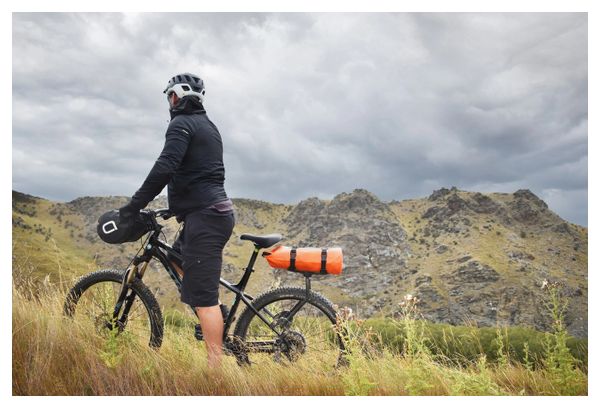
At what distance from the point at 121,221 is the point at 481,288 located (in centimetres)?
13645

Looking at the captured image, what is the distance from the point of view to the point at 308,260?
14.0 ft

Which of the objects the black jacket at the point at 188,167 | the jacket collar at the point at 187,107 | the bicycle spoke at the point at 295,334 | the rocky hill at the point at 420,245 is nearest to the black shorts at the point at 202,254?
the black jacket at the point at 188,167

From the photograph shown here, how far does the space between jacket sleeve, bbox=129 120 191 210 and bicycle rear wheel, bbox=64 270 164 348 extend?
1.05 m

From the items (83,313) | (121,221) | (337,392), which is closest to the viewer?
(337,392)

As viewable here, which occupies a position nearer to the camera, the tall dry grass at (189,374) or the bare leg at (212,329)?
the tall dry grass at (189,374)

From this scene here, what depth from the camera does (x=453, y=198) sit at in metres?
177

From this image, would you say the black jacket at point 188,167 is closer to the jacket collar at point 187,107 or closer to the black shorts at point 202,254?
the jacket collar at point 187,107

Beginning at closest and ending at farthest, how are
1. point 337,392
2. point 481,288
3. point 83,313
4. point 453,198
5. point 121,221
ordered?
1. point 337,392
2. point 121,221
3. point 83,313
4. point 481,288
5. point 453,198

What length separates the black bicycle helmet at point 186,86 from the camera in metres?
4.15

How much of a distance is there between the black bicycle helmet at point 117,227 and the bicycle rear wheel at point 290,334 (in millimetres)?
1293

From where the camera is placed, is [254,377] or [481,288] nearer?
[254,377]

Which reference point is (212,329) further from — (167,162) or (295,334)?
(167,162)
